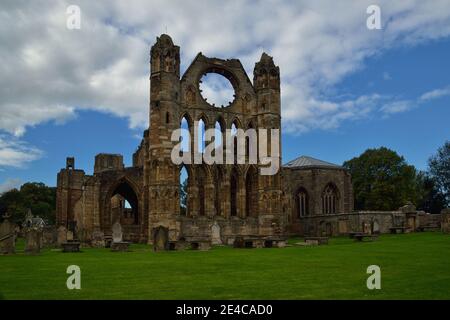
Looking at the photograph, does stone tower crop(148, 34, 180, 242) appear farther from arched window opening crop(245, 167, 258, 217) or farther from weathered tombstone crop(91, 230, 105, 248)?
arched window opening crop(245, 167, 258, 217)

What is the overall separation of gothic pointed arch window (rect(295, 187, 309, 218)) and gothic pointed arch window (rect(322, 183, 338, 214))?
1523mm

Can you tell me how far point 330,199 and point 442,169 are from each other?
24.1m

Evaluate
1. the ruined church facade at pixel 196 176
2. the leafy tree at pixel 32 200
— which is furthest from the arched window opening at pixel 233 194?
the leafy tree at pixel 32 200

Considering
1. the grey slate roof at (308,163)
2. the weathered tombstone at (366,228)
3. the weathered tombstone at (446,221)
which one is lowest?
the weathered tombstone at (366,228)

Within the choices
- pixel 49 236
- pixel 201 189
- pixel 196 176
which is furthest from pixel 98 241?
pixel 201 189

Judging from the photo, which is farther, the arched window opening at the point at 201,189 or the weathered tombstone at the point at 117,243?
the arched window opening at the point at 201,189

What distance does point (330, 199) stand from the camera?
48344 millimetres

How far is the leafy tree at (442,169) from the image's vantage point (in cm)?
6394

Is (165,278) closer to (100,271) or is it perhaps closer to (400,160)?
(100,271)

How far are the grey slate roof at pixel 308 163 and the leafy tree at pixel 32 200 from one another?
37760mm

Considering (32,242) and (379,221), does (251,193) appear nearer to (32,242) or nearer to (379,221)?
(379,221)

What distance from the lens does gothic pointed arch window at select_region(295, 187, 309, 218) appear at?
4812cm

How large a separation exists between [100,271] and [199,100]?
1002 inches

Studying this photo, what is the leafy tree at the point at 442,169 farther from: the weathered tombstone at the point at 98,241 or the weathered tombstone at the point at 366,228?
the weathered tombstone at the point at 98,241
